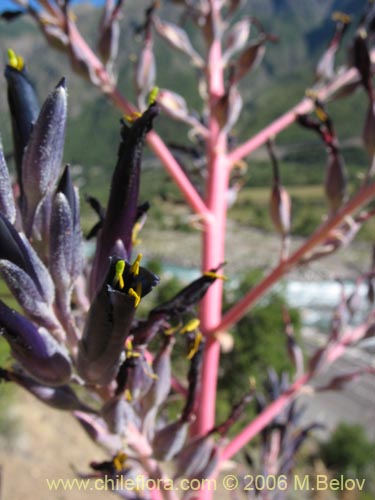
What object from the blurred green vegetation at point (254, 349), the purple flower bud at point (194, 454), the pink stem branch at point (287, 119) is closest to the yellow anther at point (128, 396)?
the purple flower bud at point (194, 454)

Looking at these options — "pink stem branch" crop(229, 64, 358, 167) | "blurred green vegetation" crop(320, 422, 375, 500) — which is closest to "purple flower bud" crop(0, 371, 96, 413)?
"pink stem branch" crop(229, 64, 358, 167)

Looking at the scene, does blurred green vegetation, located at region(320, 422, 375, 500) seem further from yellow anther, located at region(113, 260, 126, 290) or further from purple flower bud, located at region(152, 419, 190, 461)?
yellow anther, located at region(113, 260, 126, 290)

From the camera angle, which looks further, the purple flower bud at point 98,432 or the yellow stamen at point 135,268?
the purple flower bud at point 98,432

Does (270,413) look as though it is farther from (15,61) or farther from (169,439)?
(15,61)

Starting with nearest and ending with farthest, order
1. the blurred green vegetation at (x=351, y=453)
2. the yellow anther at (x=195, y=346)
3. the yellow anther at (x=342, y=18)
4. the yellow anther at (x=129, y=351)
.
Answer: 1. the yellow anther at (x=129, y=351)
2. the yellow anther at (x=195, y=346)
3. the yellow anther at (x=342, y=18)
4. the blurred green vegetation at (x=351, y=453)

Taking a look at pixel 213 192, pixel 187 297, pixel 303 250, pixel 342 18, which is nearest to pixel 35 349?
pixel 187 297

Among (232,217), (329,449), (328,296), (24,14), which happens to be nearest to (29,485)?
(24,14)

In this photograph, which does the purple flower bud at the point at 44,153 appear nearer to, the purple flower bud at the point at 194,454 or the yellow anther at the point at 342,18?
the purple flower bud at the point at 194,454
